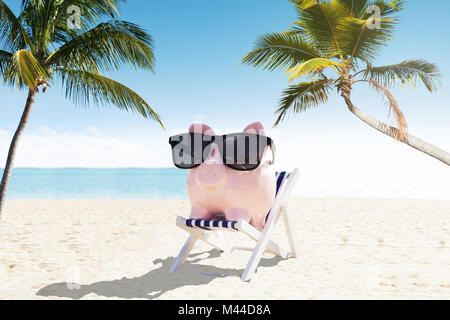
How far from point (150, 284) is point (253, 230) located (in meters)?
1.18

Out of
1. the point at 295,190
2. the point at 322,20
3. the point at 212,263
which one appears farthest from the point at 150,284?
the point at 295,190

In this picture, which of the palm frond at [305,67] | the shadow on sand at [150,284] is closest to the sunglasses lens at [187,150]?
the shadow on sand at [150,284]

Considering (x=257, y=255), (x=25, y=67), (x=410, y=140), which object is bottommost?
(x=257, y=255)

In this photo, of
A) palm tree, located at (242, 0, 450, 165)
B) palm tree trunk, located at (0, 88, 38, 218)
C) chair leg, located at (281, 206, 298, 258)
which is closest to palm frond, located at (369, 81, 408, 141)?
palm tree, located at (242, 0, 450, 165)

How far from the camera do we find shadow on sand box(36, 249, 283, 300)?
351cm

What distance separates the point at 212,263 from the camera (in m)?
4.81

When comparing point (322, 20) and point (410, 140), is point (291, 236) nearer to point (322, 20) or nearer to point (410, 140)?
point (410, 140)

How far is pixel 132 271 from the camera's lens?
4477mm

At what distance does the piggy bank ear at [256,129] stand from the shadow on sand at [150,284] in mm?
1595

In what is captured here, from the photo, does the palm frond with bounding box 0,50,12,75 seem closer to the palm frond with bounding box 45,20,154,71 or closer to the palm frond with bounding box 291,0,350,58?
the palm frond with bounding box 45,20,154,71

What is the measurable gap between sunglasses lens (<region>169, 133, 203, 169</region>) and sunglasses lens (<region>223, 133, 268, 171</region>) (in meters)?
0.31

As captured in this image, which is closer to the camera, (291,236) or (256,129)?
(256,129)
